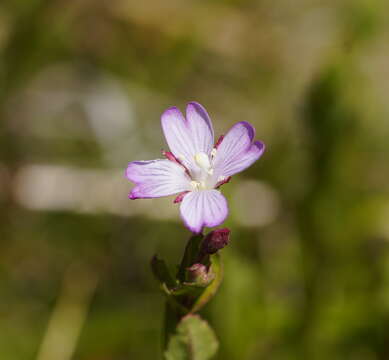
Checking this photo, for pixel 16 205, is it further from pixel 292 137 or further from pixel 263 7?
pixel 263 7

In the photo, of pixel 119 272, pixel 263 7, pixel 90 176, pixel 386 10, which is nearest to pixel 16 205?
pixel 90 176

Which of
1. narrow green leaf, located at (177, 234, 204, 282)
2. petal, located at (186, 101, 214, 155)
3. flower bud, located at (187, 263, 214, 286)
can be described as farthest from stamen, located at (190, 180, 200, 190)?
flower bud, located at (187, 263, 214, 286)

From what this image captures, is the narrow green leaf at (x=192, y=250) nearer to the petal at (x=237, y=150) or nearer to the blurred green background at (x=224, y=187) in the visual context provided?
the petal at (x=237, y=150)

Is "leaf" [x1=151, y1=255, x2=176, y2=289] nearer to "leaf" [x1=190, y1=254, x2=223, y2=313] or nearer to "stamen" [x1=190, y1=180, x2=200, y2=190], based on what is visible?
"leaf" [x1=190, y1=254, x2=223, y2=313]

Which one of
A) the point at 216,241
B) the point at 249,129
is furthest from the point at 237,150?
the point at 216,241

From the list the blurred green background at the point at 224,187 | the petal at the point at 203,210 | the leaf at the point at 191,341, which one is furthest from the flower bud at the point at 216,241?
the blurred green background at the point at 224,187

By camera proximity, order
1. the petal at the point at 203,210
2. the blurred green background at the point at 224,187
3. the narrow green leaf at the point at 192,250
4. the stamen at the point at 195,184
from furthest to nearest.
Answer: the blurred green background at the point at 224,187 < the stamen at the point at 195,184 < the narrow green leaf at the point at 192,250 < the petal at the point at 203,210

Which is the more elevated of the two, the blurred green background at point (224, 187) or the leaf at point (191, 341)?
the blurred green background at point (224, 187)

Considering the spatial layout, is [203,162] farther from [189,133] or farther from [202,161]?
[189,133]
